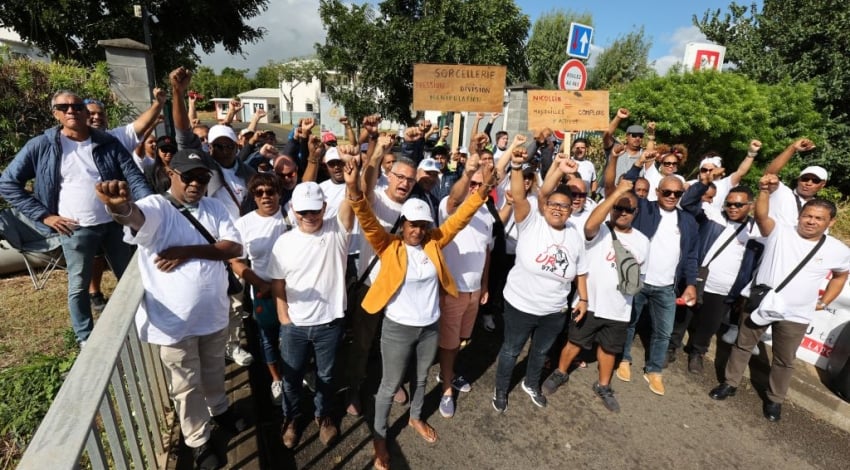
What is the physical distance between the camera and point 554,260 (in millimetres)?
3371

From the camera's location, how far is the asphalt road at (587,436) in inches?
131

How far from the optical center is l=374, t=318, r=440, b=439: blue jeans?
2.97m

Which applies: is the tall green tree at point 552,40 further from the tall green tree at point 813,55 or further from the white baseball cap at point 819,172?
the white baseball cap at point 819,172

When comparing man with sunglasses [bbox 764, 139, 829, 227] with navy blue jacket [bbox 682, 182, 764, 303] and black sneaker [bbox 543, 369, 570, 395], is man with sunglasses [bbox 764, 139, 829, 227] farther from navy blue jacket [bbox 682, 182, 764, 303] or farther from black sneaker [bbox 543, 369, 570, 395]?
black sneaker [bbox 543, 369, 570, 395]

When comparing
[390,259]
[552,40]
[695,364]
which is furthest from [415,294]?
[552,40]

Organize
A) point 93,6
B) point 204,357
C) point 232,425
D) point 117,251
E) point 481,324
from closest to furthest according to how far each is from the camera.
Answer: point 204,357 → point 232,425 → point 117,251 → point 481,324 → point 93,6

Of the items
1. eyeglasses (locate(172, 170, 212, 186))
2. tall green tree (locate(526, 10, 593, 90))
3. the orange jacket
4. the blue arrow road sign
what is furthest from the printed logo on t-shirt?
tall green tree (locate(526, 10, 593, 90))

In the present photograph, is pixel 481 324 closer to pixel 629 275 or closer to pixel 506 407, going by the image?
pixel 506 407

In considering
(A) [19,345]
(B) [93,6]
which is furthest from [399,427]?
(B) [93,6]

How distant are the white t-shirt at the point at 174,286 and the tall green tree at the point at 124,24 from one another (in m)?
14.0

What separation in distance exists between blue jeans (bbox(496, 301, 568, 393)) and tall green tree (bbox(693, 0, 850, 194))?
988 cm

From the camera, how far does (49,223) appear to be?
3.38m

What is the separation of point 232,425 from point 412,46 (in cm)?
1431

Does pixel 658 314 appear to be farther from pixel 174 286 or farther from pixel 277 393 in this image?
pixel 174 286
